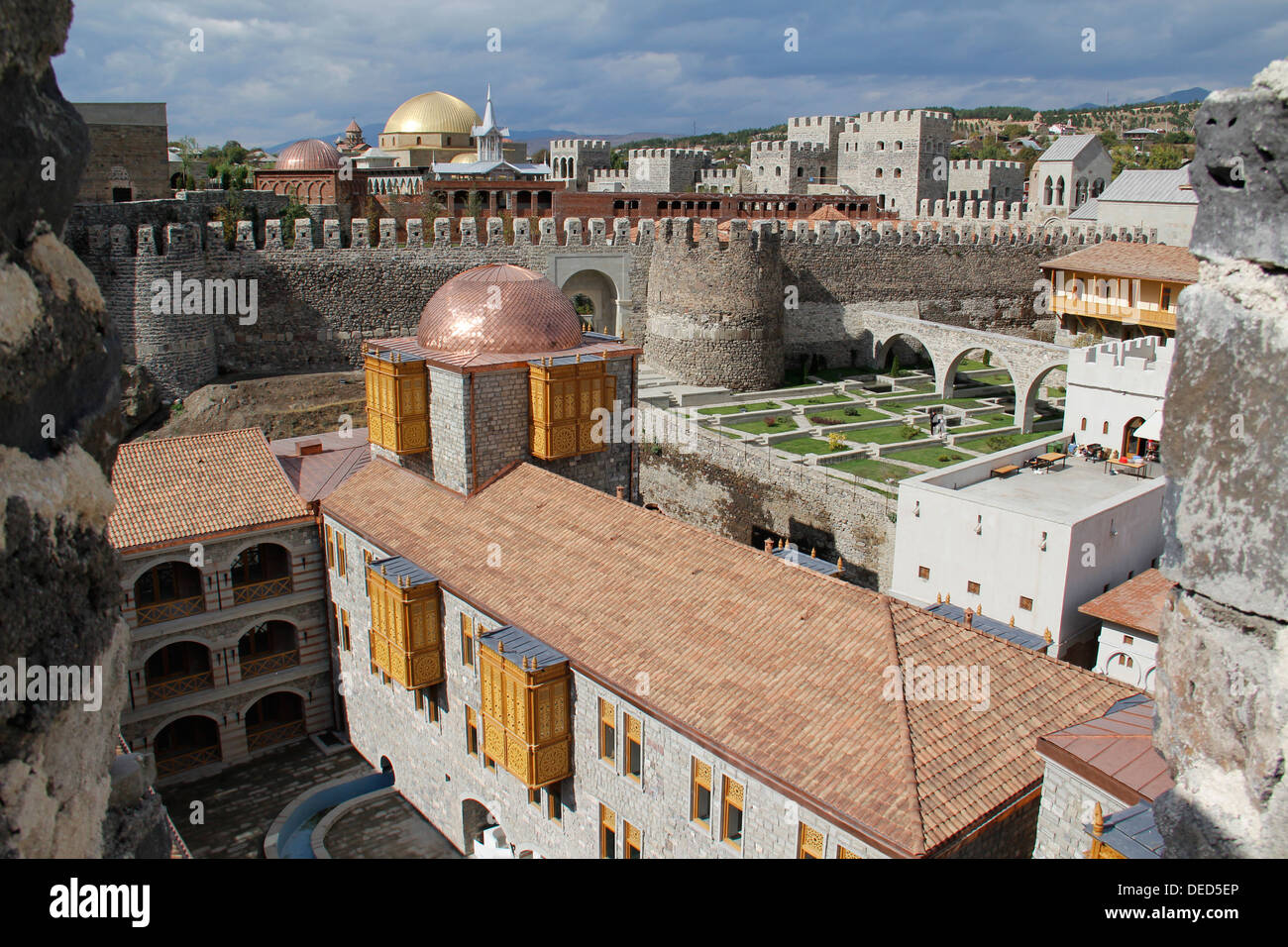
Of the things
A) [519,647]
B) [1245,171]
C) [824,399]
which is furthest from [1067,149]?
[1245,171]

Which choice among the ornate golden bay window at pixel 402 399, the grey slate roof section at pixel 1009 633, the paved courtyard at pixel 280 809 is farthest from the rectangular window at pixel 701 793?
the ornate golden bay window at pixel 402 399

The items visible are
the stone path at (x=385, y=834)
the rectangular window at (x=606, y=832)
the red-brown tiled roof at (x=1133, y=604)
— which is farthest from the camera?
the red-brown tiled roof at (x=1133, y=604)

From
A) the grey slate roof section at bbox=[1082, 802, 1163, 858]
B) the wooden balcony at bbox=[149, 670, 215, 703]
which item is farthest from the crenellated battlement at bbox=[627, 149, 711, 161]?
the grey slate roof section at bbox=[1082, 802, 1163, 858]

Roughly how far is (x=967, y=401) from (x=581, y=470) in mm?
16885

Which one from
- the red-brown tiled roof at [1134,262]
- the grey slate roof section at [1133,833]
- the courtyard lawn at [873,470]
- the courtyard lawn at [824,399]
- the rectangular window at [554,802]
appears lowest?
the rectangular window at [554,802]

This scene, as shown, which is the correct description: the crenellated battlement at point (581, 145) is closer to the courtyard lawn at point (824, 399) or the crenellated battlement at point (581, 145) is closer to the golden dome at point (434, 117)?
the golden dome at point (434, 117)

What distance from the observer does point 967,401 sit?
28.3 meters

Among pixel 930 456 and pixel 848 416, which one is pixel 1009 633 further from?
pixel 848 416

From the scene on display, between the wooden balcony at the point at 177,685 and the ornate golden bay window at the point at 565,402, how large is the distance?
240 inches

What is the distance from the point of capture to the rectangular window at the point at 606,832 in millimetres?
10008

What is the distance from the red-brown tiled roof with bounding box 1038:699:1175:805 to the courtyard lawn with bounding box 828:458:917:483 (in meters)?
13.0

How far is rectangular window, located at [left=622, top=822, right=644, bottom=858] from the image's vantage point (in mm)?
9602

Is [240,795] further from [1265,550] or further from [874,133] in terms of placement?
[874,133]

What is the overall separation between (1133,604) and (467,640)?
8951 millimetres
